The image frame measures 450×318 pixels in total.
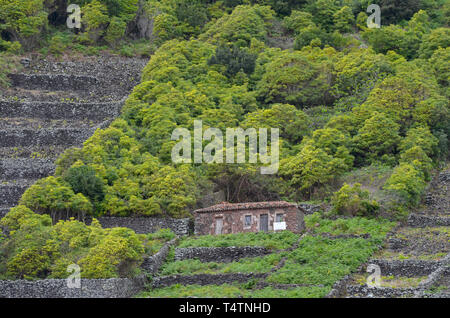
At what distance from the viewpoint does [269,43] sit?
292ft

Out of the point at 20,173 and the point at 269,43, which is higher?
the point at 269,43

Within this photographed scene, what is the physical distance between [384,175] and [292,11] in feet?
106

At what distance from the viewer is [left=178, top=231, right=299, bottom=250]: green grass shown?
56.1 metres

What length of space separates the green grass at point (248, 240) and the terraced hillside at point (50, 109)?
1140 centimetres

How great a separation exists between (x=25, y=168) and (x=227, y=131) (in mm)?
13050

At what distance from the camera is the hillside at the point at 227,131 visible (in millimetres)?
53938

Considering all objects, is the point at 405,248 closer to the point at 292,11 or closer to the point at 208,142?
the point at 208,142

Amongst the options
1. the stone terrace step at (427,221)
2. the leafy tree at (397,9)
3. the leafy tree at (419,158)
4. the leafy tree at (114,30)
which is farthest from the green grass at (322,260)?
the leafy tree at (397,9)

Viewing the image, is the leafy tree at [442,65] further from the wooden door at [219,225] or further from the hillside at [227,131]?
the wooden door at [219,225]

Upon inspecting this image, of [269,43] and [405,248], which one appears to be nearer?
[405,248]

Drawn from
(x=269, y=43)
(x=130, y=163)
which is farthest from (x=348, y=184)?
(x=269, y=43)

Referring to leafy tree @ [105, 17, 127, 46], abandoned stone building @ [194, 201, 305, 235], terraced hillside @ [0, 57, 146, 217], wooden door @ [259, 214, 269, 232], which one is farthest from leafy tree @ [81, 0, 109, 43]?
wooden door @ [259, 214, 269, 232]

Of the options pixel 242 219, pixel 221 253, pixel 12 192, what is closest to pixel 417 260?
pixel 221 253

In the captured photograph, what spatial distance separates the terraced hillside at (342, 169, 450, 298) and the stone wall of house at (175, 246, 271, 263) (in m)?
6.02
